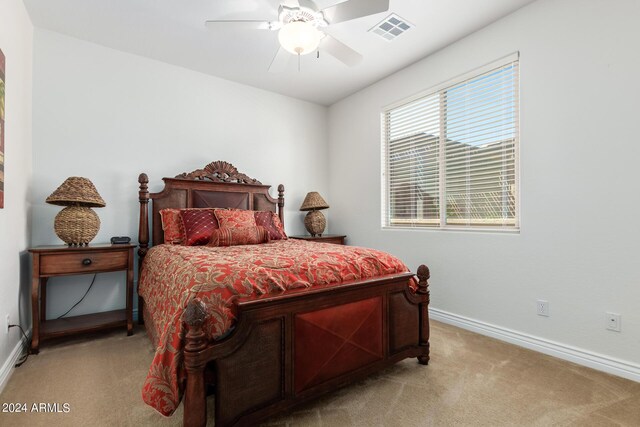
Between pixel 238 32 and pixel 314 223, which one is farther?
pixel 314 223

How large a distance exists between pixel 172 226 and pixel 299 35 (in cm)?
209

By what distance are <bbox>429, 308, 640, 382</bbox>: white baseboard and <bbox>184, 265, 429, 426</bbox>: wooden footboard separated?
1.04 metres

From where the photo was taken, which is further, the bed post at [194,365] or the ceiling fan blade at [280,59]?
the ceiling fan blade at [280,59]

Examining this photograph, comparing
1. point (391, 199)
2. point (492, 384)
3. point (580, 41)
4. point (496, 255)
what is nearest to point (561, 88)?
point (580, 41)

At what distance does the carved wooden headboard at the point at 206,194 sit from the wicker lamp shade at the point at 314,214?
0.35 metres

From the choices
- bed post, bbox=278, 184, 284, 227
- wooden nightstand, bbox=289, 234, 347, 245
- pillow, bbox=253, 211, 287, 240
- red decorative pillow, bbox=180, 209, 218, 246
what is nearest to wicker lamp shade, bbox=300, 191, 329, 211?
bed post, bbox=278, 184, 284, 227

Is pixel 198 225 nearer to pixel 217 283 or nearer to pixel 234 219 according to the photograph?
pixel 234 219

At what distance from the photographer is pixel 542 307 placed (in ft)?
7.86

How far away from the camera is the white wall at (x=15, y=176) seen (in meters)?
2.00

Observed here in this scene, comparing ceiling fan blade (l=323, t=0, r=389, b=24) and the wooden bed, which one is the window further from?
ceiling fan blade (l=323, t=0, r=389, b=24)

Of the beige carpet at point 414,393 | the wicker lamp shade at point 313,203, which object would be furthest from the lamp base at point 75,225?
Result: the wicker lamp shade at point 313,203

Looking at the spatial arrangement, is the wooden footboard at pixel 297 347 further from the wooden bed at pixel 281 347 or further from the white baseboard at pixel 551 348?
the white baseboard at pixel 551 348

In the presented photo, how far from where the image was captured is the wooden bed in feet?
4.16

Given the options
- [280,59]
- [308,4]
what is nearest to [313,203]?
[280,59]
